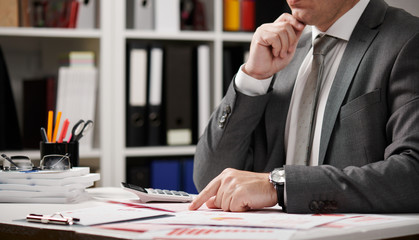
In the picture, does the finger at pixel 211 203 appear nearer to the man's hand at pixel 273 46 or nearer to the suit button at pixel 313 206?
the suit button at pixel 313 206

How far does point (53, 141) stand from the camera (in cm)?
146

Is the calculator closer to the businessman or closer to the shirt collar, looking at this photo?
the businessman

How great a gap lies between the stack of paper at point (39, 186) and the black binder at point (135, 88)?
1.05 m

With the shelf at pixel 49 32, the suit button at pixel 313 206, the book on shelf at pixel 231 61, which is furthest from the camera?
the book on shelf at pixel 231 61

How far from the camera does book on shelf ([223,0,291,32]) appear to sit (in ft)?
8.26

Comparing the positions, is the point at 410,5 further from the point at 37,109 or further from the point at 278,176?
the point at 37,109

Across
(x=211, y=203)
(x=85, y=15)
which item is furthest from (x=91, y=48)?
(x=211, y=203)

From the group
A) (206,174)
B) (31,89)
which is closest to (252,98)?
(206,174)

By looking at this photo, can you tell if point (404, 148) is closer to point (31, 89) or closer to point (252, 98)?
point (252, 98)

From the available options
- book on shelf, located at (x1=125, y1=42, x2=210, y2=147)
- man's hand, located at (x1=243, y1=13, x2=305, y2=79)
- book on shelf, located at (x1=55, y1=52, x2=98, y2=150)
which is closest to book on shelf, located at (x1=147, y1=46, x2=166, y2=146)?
book on shelf, located at (x1=125, y1=42, x2=210, y2=147)

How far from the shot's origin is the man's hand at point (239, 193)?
104 centimetres

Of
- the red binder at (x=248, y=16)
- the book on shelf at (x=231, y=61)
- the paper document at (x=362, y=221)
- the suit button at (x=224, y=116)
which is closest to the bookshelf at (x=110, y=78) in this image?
the book on shelf at (x=231, y=61)

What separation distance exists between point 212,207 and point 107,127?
1.27 meters

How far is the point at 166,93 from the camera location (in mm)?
2338
